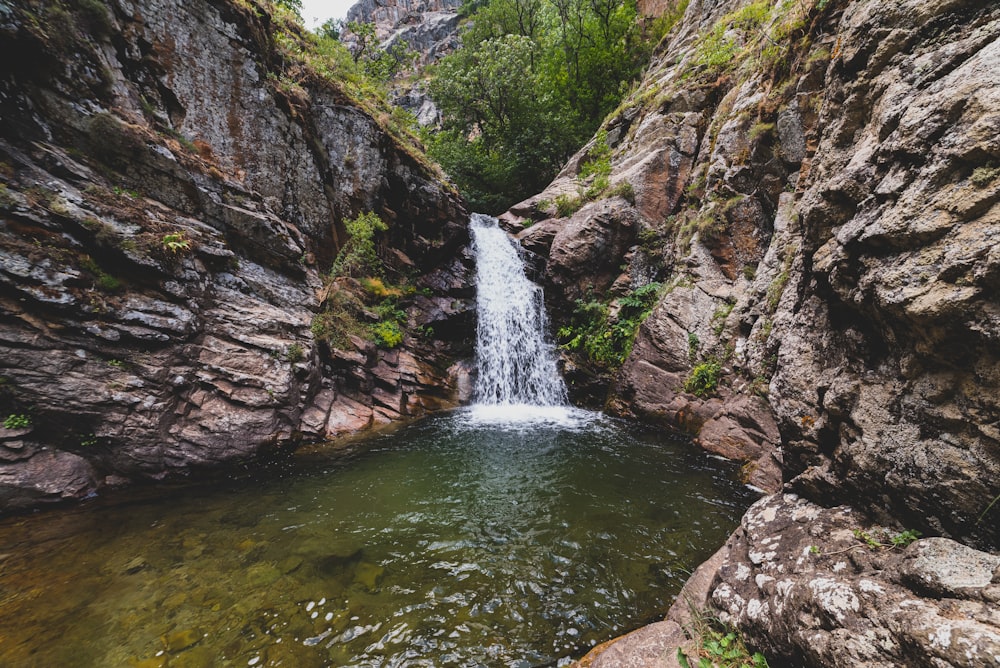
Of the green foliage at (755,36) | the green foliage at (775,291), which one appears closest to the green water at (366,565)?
the green foliage at (775,291)

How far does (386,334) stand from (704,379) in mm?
9012

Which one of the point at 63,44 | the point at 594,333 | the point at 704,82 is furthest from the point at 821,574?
the point at 704,82

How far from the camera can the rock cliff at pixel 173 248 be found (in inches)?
235

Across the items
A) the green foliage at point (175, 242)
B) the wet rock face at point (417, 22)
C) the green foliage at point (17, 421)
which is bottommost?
the green foliage at point (17, 421)

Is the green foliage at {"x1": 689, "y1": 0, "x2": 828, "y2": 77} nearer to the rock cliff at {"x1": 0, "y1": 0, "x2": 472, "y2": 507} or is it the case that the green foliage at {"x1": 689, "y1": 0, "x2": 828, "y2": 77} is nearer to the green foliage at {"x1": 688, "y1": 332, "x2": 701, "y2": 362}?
the green foliage at {"x1": 688, "y1": 332, "x2": 701, "y2": 362}

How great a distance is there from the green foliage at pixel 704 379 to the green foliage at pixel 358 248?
34.2 ft

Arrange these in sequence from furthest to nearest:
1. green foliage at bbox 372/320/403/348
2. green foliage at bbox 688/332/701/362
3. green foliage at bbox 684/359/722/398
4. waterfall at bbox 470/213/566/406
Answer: waterfall at bbox 470/213/566/406 < green foliage at bbox 372/320/403/348 < green foliage at bbox 688/332/701/362 < green foliage at bbox 684/359/722/398

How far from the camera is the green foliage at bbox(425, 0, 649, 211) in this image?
21.1 metres

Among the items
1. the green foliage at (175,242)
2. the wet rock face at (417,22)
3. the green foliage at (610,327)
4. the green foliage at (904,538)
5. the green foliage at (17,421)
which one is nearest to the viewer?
the green foliage at (904,538)

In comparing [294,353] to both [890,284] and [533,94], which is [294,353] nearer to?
[890,284]

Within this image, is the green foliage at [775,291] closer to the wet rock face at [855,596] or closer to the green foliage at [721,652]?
the wet rock face at [855,596]

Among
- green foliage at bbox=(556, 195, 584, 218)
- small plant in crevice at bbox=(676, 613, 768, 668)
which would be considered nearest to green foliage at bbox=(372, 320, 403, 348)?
green foliage at bbox=(556, 195, 584, 218)

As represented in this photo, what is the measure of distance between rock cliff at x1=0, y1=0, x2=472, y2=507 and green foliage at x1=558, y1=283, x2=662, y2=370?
5.07m

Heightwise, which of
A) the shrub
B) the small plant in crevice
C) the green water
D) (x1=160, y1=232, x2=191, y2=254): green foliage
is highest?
the shrub
